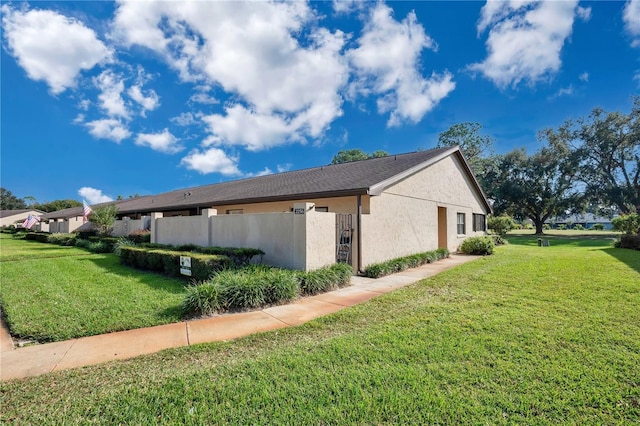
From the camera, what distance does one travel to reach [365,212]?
9.98 metres

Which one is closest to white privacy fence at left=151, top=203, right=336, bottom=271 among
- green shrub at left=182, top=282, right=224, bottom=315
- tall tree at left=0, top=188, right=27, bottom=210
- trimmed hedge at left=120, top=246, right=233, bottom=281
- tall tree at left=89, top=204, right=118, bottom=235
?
trimmed hedge at left=120, top=246, right=233, bottom=281

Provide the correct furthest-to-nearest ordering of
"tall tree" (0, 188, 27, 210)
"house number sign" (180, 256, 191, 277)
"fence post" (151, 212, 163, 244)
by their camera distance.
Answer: "tall tree" (0, 188, 27, 210) → "fence post" (151, 212, 163, 244) → "house number sign" (180, 256, 191, 277)

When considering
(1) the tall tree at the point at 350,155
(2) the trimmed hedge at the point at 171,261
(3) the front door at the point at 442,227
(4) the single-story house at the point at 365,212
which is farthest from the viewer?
(1) the tall tree at the point at 350,155

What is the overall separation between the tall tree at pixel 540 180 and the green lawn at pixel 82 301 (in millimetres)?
40366

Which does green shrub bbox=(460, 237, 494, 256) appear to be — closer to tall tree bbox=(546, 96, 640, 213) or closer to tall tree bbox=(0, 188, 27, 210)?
tall tree bbox=(546, 96, 640, 213)

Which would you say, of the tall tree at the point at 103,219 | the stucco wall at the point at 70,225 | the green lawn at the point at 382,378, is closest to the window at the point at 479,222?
the green lawn at the point at 382,378

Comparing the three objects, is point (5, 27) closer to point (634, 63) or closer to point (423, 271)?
point (423, 271)

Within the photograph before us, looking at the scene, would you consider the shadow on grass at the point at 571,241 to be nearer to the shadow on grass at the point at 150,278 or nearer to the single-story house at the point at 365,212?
the single-story house at the point at 365,212

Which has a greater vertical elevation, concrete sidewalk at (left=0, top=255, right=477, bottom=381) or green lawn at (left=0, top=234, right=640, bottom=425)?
green lawn at (left=0, top=234, right=640, bottom=425)

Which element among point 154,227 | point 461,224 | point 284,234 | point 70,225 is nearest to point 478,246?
point 461,224

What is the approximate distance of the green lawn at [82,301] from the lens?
4930 mm

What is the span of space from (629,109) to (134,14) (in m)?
45.7

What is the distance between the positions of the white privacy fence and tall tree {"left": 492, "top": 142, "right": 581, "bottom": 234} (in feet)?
121

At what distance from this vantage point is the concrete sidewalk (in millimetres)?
3750
